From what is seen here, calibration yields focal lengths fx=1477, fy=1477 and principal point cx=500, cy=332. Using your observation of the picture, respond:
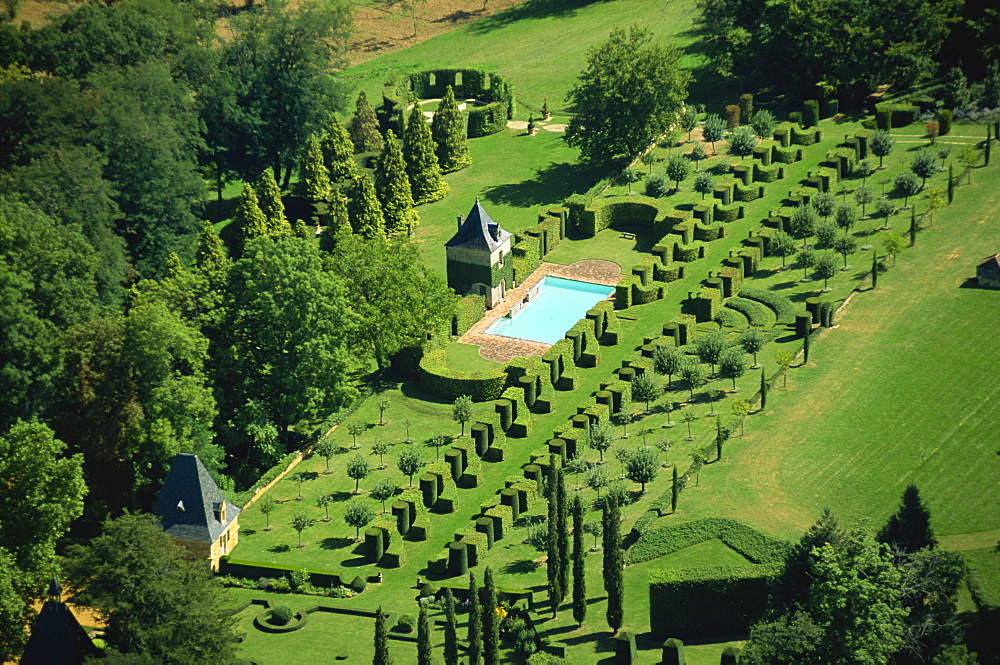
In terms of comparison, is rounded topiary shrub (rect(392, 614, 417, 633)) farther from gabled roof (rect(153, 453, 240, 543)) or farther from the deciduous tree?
gabled roof (rect(153, 453, 240, 543))

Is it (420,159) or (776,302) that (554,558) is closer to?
(776,302)

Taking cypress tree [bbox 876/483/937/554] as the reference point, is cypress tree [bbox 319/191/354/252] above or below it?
above

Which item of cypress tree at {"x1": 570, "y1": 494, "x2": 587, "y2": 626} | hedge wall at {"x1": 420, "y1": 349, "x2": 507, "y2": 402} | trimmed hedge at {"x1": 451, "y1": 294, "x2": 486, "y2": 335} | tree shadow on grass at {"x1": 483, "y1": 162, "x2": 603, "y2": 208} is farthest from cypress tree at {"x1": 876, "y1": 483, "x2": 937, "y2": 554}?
tree shadow on grass at {"x1": 483, "y1": 162, "x2": 603, "y2": 208}

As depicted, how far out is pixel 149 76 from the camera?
126m

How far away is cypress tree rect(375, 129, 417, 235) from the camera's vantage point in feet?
424

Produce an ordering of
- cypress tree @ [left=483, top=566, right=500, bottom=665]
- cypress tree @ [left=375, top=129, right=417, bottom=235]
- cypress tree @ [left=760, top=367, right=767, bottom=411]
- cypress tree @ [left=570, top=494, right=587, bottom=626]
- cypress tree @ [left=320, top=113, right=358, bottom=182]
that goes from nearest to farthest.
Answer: cypress tree @ [left=483, top=566, right=500, bottom=665], cypress tree @ [left=570, top=494, right=587, bottom=626], cypress tree @ [left=760, top=367, right=767, bottom=411], cypress tree @ [left=375, top=129, right=417, bottom=235], cypress tree @ [left=320, top=113, right=358, bottom=182]

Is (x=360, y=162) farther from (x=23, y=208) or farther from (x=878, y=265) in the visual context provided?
(x=878, y=265)

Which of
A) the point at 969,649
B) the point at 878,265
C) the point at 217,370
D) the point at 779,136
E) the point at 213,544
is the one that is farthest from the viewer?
the point at 779,136

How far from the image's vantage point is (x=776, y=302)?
10969 centimetres

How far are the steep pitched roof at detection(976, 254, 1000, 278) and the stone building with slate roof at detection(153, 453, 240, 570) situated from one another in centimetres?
5760

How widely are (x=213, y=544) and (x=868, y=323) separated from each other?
48.5m

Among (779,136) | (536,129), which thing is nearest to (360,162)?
(536,129)

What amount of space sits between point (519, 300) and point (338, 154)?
2663 cm

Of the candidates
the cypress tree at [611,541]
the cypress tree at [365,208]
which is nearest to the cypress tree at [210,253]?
the cypress tree at [365,208]
